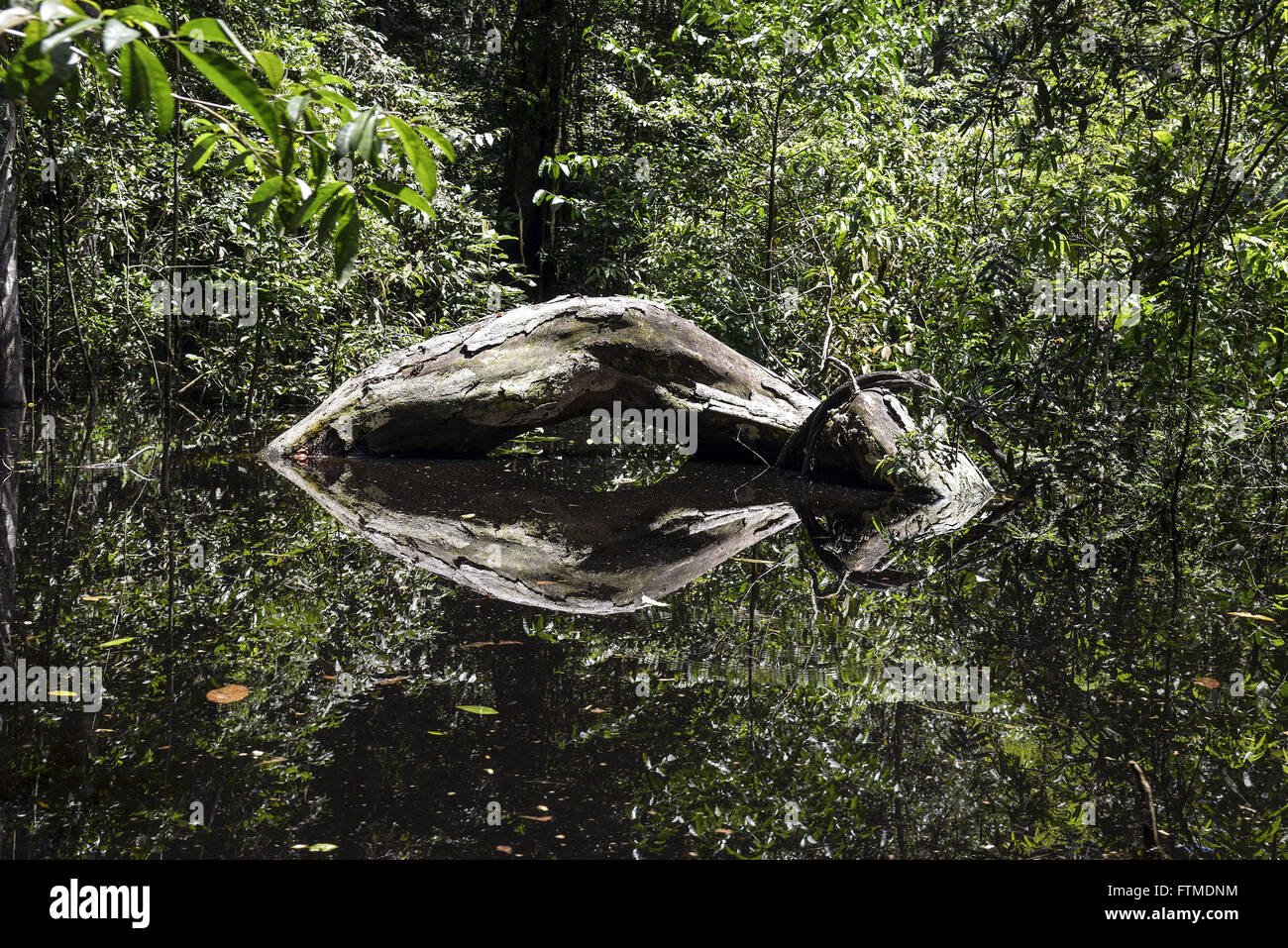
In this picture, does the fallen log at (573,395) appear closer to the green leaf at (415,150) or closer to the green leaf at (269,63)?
the green leaf at (415,150)

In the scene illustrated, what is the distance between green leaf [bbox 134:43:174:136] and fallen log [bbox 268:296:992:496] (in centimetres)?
631

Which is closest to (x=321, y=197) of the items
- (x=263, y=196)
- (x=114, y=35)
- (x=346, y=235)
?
(x=346, y=235)

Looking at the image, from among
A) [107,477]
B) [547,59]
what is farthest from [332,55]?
[107,477]

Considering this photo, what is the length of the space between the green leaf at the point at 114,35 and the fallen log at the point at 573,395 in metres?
6.55

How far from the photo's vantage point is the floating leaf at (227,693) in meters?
3.06

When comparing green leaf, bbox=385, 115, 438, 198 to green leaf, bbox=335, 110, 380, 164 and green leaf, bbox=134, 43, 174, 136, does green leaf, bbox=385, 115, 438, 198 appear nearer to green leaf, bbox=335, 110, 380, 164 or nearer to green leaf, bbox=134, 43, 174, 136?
green leaf, bbox=335, 110, 380, 164

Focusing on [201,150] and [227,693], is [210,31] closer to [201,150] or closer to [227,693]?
[201,150]

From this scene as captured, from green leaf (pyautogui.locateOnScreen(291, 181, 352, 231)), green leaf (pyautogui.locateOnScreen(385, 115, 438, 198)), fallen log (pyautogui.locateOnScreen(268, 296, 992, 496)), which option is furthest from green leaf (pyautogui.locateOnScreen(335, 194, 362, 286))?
fallen log (pyautogui.locateOnScreen(268, 296, 992, 496))

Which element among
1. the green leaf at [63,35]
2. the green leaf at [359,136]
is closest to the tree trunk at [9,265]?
the green leaf at [63,35]

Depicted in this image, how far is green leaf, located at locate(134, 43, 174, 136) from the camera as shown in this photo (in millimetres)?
1549

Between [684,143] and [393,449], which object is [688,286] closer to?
[684,143]

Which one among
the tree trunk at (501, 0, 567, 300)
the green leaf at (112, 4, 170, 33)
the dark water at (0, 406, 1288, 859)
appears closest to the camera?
the green leaf at (112, 4, 170, 33)

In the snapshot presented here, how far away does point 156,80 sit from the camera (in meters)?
1.57

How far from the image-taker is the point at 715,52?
1005 cm
